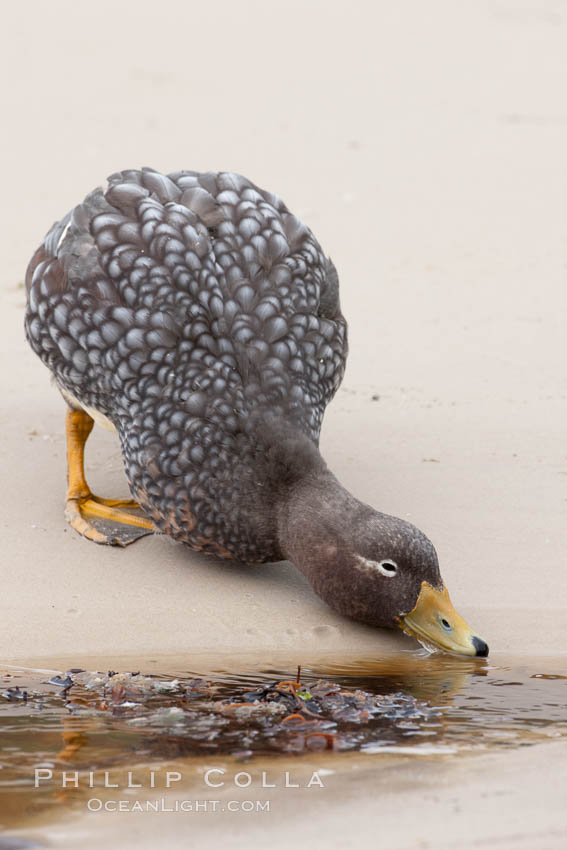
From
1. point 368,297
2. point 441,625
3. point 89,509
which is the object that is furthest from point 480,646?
point 368,297

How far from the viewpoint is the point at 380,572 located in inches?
209

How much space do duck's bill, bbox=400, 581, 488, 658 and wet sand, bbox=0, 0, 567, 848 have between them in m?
0.19

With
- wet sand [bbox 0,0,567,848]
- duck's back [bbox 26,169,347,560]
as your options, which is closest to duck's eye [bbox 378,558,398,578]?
wet sand [bbox 0,0,567,848]

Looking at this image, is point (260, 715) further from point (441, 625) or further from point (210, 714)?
point (441, 625)

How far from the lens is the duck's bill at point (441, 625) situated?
530cm

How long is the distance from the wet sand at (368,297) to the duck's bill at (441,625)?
0.19 m

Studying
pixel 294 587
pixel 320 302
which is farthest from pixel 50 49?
pixel 294 587

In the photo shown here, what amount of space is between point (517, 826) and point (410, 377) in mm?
4397

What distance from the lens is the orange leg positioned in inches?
246

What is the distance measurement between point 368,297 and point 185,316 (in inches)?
145

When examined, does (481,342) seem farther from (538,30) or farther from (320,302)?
(538,30)

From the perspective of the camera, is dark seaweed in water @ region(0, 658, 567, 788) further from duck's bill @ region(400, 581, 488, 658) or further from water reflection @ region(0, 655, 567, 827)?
duck's bill @ region(400, 581, 488, 658)

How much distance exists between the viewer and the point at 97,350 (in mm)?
6023

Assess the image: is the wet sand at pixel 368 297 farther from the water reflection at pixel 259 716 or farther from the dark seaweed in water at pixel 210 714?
the dark seaweed in water at pixel 210 714
